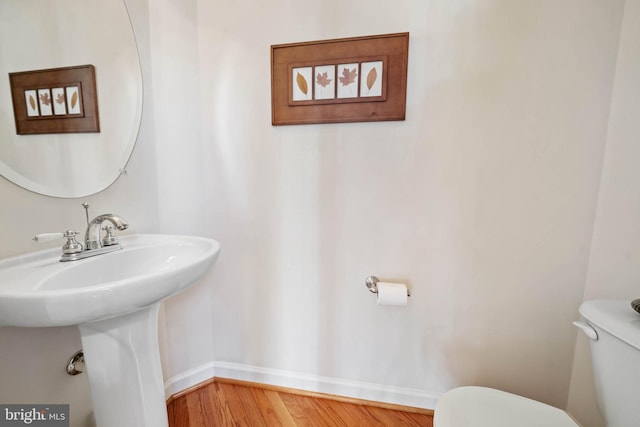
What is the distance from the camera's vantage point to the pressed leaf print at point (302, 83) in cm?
116

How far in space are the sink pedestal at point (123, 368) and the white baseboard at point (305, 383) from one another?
496 mm

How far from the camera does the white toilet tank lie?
2.17ft

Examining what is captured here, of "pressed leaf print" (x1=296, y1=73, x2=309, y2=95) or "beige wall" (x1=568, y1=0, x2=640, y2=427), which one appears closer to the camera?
"beige wall" (x1=568, y1=0, x2=640, y2=427)

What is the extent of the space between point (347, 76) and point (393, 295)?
966mm

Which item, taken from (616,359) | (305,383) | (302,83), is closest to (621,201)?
(616,359)

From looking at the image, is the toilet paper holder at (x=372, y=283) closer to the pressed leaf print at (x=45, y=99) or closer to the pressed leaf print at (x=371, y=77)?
the pressed leaf print at (x=371, y=77)

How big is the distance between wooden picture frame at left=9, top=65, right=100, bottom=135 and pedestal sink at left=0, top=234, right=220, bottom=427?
41 cm

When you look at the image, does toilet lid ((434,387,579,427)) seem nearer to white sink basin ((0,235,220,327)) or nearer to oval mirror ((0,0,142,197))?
white sink basin ((0,235,220,327))

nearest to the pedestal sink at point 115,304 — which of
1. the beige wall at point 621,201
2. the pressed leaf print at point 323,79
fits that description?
the pressed leaf print at point 323,79

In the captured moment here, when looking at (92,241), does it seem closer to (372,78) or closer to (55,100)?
(55,100)

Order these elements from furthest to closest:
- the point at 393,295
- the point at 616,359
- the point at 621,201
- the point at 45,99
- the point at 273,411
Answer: the point at 273,411
the point at 393,295
the point at 621,201
the point at 45,99
the point at 616,359

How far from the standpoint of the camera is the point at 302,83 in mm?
Answer: 1162

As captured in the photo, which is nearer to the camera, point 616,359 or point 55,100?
point 616,359

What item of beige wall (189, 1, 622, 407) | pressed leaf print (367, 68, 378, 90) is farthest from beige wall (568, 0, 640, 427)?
pressed leaf print (367, 68, 378, 90)
